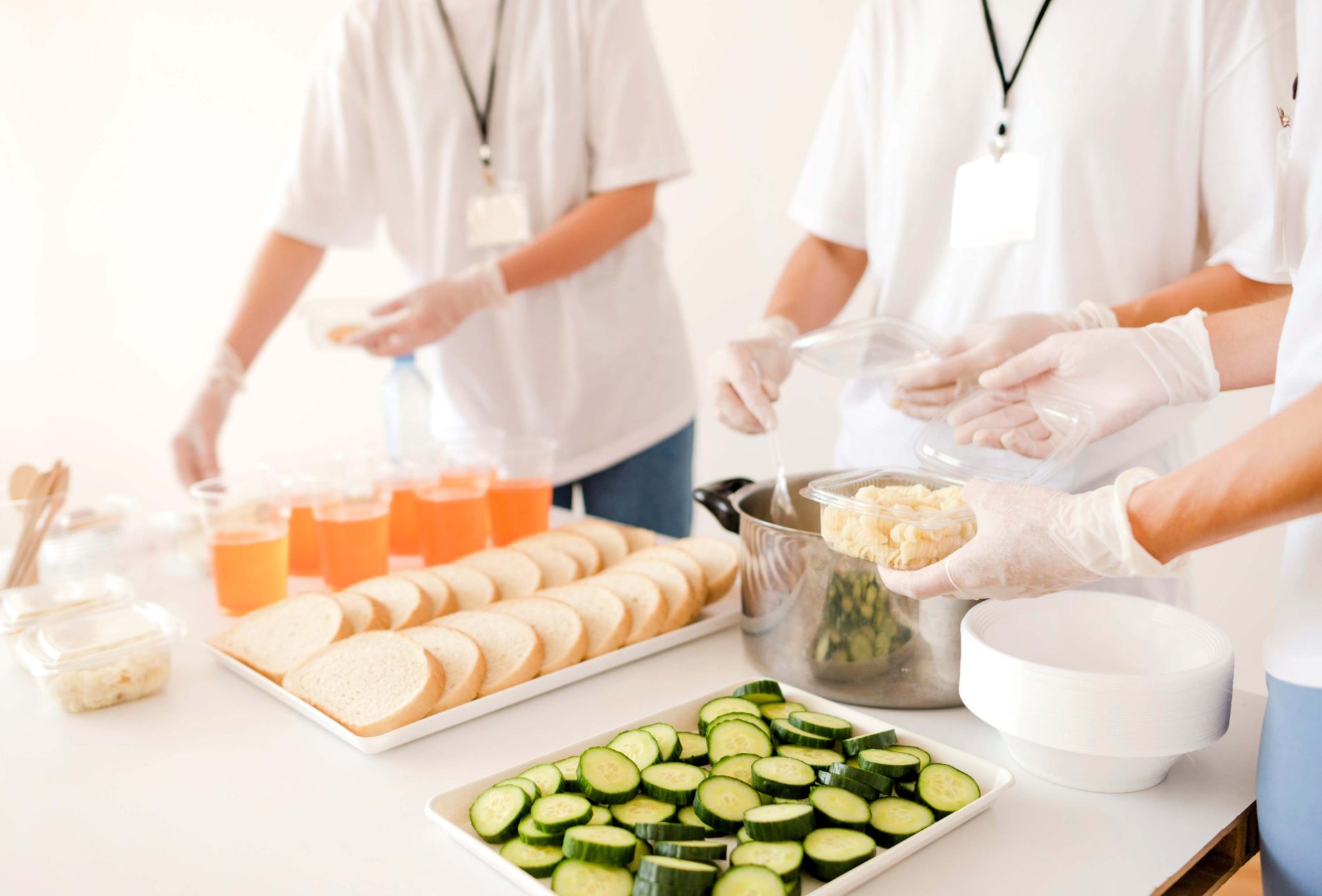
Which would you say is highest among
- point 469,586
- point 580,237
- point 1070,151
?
point 1070,151

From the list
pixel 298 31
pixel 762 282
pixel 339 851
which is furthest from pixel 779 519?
pixel 298 31

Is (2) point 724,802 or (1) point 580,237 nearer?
(2) point 724,802

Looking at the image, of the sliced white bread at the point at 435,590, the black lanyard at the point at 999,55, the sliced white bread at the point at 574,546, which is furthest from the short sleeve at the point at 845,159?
the sliced white bread at the point at 435,590

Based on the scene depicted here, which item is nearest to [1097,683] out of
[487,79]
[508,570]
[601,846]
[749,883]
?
[749,883]

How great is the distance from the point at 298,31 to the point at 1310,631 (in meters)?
4.69

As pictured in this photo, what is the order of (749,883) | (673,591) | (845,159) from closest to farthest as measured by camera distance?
(749,883) → (673,591) → (845,159)

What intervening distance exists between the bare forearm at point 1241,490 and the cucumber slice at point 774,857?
0.42 m

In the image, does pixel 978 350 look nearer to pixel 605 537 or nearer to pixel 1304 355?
pixel 1304 355

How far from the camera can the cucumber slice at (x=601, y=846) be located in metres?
0.84

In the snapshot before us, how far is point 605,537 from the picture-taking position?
5.70ft

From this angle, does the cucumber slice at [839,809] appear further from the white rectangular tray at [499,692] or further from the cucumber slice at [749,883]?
the white rectangular tray at [499,692]

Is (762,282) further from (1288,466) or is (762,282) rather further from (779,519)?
(1288,466)

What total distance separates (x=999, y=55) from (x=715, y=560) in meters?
0.91

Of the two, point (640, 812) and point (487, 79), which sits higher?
point (487, 79)
